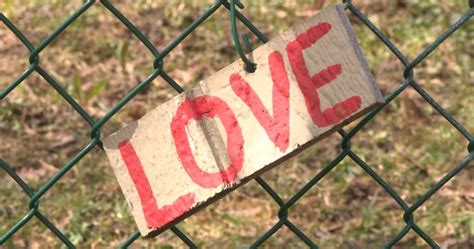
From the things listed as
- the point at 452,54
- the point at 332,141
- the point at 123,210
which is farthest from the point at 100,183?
the point at 452,54

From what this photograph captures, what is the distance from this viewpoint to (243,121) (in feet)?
5.74

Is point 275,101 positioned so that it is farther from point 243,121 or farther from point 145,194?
point 145,194

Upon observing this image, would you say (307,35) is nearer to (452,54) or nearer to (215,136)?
(215,136)

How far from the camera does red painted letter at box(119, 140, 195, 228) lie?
1.81 meters

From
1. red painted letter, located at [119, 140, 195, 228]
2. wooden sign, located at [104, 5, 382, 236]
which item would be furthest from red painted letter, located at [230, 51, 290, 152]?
red painted letter, located at [119, 140, 195, 228]

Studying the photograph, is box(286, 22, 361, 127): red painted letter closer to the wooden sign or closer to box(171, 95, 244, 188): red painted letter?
the wooden sign

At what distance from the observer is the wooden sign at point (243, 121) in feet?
5.60

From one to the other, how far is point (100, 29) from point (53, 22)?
0.19 metres

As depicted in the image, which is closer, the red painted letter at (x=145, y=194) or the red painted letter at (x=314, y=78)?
the red painted letter at (x=314, y=78)

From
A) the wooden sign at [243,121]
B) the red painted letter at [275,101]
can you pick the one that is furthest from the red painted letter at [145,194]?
the red painted letter at [275,101]

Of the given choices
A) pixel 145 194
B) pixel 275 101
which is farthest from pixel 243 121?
pixel 145 194

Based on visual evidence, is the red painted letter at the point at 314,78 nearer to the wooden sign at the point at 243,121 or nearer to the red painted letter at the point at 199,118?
the wooden sign at the point at 243,121

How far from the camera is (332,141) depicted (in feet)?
11.2

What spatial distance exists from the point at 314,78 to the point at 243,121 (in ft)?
0.46
